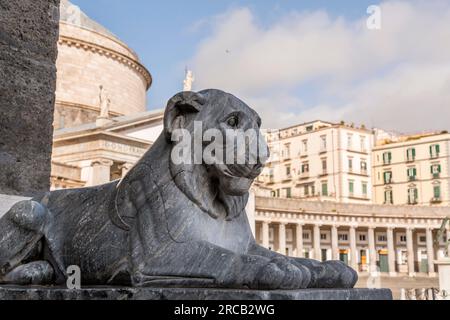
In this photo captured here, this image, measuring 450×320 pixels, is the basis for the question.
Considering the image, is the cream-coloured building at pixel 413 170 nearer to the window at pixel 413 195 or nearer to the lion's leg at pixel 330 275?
the window at pixel 413 195

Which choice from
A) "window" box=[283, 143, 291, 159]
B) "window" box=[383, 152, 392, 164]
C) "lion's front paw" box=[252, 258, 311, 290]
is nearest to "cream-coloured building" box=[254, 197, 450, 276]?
"window" box=[383, 152, 392, 164]

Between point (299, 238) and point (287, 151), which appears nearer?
point (299, 238)

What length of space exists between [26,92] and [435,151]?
57.9m

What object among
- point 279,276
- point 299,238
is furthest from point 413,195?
point 279,276

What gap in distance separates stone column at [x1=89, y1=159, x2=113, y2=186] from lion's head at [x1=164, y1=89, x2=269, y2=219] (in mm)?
31428

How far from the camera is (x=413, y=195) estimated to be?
61.3 meters

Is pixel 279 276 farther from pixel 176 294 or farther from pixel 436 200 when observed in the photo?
pixel 436 200

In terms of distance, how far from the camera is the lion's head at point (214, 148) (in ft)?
9.17

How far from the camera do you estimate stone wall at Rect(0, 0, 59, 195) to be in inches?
156

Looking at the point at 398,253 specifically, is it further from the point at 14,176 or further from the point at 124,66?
the point at 14,176

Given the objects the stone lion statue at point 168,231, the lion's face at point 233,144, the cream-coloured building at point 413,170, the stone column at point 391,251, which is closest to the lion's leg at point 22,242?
the stone lion statue at point 168,231

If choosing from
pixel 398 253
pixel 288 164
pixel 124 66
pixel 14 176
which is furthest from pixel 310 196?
pixel 14 176

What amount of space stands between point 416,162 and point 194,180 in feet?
195

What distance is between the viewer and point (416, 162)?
5950 cm
